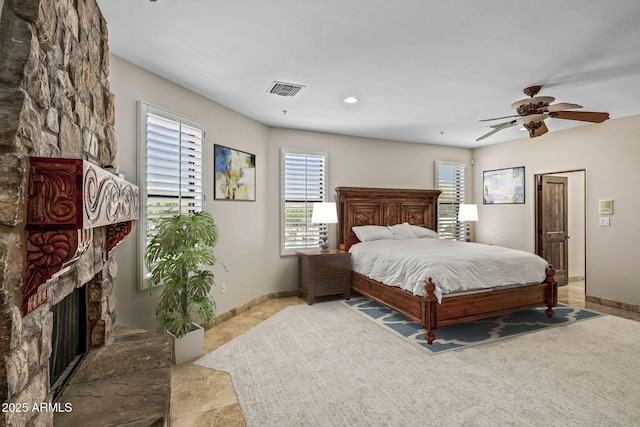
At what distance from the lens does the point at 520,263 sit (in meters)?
3.70

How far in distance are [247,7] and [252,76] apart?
42.9 inches

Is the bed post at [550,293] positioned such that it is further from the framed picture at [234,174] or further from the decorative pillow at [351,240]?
the framed picture at [234,174]

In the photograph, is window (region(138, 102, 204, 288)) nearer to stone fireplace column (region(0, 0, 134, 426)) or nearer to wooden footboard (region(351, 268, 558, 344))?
stone fireplace column (region(0, 0, 134, 426))

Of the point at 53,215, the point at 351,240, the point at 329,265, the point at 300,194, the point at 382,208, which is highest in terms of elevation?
the point at 300,194

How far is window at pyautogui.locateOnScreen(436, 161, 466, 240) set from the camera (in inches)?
254

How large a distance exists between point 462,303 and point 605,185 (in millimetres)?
3188

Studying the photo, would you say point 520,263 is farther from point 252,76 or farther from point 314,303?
point 252,76

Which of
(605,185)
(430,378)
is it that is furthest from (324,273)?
(605,185)

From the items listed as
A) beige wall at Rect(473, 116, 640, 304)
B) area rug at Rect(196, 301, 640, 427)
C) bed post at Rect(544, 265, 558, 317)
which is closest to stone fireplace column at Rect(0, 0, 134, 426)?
area rug at Rect(196, 301, 640, 427)

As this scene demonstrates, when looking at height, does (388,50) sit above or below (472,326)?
above

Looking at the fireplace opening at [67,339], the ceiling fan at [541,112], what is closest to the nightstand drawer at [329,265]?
the ceiling fan at [541,112]

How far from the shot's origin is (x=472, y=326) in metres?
3.65

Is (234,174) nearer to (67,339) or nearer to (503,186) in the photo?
(67,339)

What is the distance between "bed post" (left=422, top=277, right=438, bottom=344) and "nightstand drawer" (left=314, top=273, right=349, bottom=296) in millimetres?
1727
